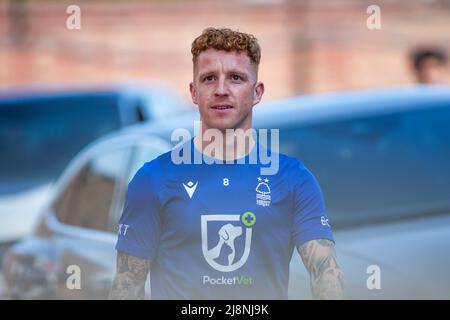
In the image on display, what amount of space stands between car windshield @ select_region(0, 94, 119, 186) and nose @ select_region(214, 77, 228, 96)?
24.9 ft

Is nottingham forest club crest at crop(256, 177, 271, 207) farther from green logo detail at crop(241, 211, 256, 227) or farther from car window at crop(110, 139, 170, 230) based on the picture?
car window at crop(110, 139, 170, 230)

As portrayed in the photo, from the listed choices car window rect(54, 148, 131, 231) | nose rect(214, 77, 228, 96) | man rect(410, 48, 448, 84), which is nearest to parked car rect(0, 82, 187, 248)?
man rect(410, 48, 448, 84)

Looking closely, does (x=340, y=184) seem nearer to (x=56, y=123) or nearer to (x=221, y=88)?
(x=221, y=88)

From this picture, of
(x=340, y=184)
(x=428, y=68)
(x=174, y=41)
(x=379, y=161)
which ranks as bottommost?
(x=340, y=184)

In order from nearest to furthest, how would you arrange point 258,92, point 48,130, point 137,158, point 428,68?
point 258,92 → point 137,158 → point 428,68 → point 48,130

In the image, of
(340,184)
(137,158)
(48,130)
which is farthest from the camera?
(48,130)

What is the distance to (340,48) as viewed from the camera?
27.4 m

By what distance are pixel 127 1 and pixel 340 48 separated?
233 inches

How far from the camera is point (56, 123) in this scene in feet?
37.1

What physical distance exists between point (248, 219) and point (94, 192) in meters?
2.91

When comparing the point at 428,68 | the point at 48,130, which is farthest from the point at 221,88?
the point at 48,130

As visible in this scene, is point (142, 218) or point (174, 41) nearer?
point (142, 218)

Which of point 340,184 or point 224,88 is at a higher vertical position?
point 340,184

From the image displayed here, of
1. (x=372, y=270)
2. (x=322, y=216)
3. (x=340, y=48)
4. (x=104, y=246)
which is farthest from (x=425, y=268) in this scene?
(x=340, y=48)
